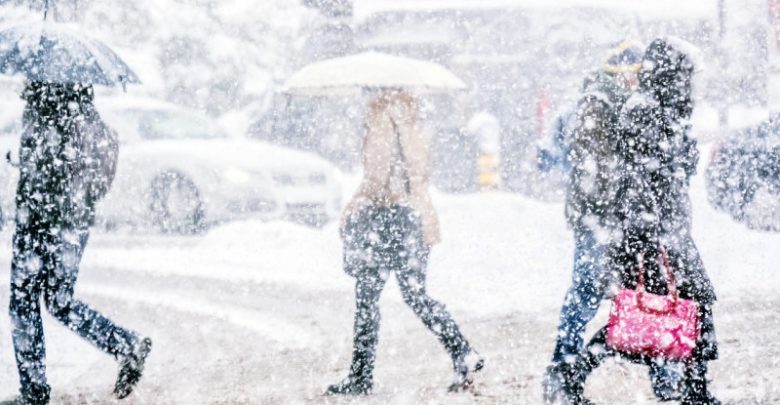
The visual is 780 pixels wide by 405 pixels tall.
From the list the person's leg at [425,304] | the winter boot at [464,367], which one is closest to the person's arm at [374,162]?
the person's leg at [425,304]

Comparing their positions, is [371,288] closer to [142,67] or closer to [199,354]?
[199,354]

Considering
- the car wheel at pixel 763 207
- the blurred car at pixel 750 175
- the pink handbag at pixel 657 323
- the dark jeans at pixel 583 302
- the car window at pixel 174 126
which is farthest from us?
the car window at pixel 174 126

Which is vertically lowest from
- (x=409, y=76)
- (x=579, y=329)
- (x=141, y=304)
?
(x=141, y=304)

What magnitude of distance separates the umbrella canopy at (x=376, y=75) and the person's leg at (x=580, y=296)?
126 cm

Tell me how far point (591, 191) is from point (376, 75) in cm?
135

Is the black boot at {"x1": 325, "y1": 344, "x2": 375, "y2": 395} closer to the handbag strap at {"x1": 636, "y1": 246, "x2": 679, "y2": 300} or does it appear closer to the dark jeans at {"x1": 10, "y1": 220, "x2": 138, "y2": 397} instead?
the dark jeans at {"x1": 10, "y1": 220, "x2": 138, "y2": 397}

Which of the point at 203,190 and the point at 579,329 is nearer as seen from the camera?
the point at 579,329

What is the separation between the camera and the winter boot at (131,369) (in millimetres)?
5488

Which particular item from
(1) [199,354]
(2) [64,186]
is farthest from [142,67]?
(2) [64,186]

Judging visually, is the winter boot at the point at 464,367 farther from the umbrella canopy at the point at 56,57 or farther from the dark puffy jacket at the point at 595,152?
the umbrella canopy at the point at 56,57

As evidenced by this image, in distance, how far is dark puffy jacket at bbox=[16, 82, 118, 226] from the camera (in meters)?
5.15

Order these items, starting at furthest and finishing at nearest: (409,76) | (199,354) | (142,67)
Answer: (142,67), (199,354), (409,76)

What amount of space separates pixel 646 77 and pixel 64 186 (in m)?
2.46

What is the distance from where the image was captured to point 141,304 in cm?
859
